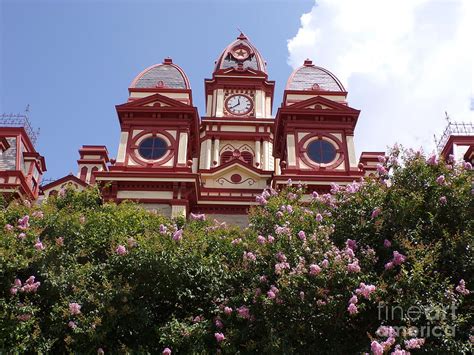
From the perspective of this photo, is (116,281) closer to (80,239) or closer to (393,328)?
(80,239)

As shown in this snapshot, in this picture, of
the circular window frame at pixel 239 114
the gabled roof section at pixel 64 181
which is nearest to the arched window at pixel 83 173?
the gabled roof section at pixel 64 181

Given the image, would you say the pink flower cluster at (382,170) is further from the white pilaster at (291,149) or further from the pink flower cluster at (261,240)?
the white pilaster at (291,149)

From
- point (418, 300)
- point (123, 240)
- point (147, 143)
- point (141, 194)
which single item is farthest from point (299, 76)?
point (418, 300)

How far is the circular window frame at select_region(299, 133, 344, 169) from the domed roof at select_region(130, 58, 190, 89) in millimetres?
6816

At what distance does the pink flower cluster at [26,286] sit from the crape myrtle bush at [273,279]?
21mm

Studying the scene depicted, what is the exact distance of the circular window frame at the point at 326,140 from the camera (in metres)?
24.9

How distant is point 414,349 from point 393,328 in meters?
0.67

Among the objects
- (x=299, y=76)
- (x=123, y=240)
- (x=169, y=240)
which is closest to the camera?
(x=169, y=240)

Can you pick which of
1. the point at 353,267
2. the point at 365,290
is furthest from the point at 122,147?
the point at 365,290

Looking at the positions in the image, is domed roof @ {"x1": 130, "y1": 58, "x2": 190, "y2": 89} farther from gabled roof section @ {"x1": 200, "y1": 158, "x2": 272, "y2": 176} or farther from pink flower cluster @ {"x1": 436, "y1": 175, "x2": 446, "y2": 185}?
pink flower cluster @ {"x1": 436, "y1": 175, "x2": 446, "y2": 185}

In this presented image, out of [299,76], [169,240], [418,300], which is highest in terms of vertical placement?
[299,76]

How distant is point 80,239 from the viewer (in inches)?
490

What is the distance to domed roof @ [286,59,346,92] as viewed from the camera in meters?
28.2

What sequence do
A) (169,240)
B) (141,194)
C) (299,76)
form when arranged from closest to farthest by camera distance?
1. (169,240)
2. (141,194)
3. (299,76)
